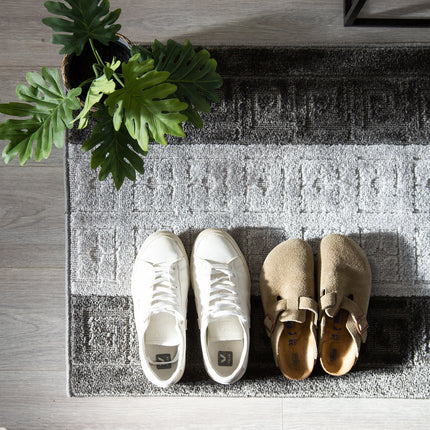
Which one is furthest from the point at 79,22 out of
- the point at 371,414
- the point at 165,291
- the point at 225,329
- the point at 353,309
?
the point at 371,414

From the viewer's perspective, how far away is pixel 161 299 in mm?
1051

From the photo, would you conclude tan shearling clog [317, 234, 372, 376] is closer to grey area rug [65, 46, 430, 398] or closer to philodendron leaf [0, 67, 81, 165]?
grey area rug [65, 46, 430, 398]

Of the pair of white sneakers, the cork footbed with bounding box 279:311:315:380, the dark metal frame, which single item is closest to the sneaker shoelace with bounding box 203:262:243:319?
the pair of white sneakers

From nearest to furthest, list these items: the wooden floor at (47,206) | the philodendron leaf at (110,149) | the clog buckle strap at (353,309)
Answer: the philodendron leaf at (110,149), the clog buckle strap at (353,309), the wooden floor at (47,206)

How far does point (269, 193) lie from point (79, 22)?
591mm

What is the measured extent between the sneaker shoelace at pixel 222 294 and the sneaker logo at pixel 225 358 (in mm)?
92

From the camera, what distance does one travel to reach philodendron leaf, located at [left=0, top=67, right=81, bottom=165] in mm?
771

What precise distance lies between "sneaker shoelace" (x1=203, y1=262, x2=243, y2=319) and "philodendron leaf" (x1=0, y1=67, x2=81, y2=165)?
19.5 inches

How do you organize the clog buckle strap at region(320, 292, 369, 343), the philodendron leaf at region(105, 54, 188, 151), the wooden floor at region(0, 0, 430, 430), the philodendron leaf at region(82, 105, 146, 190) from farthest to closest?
the wooden floor at region(0, 0, 430, 430) < the clog buckle strap at region(320, 292, 369, 343) < the philodendron leaf at region(82, 105, 146, 190) < the philodendron leaf at region(105, 54, 188, 151)

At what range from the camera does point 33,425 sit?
1126 mm

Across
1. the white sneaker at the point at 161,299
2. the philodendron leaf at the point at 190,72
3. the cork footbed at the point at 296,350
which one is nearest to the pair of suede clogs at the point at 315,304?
the cork footbed at the point at 296,350

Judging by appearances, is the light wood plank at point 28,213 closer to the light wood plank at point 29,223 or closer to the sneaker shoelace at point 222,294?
the light wood plank at point 29,223

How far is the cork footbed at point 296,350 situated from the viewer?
1.02m

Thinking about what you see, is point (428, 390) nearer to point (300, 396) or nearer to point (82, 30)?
point (300, 396)
